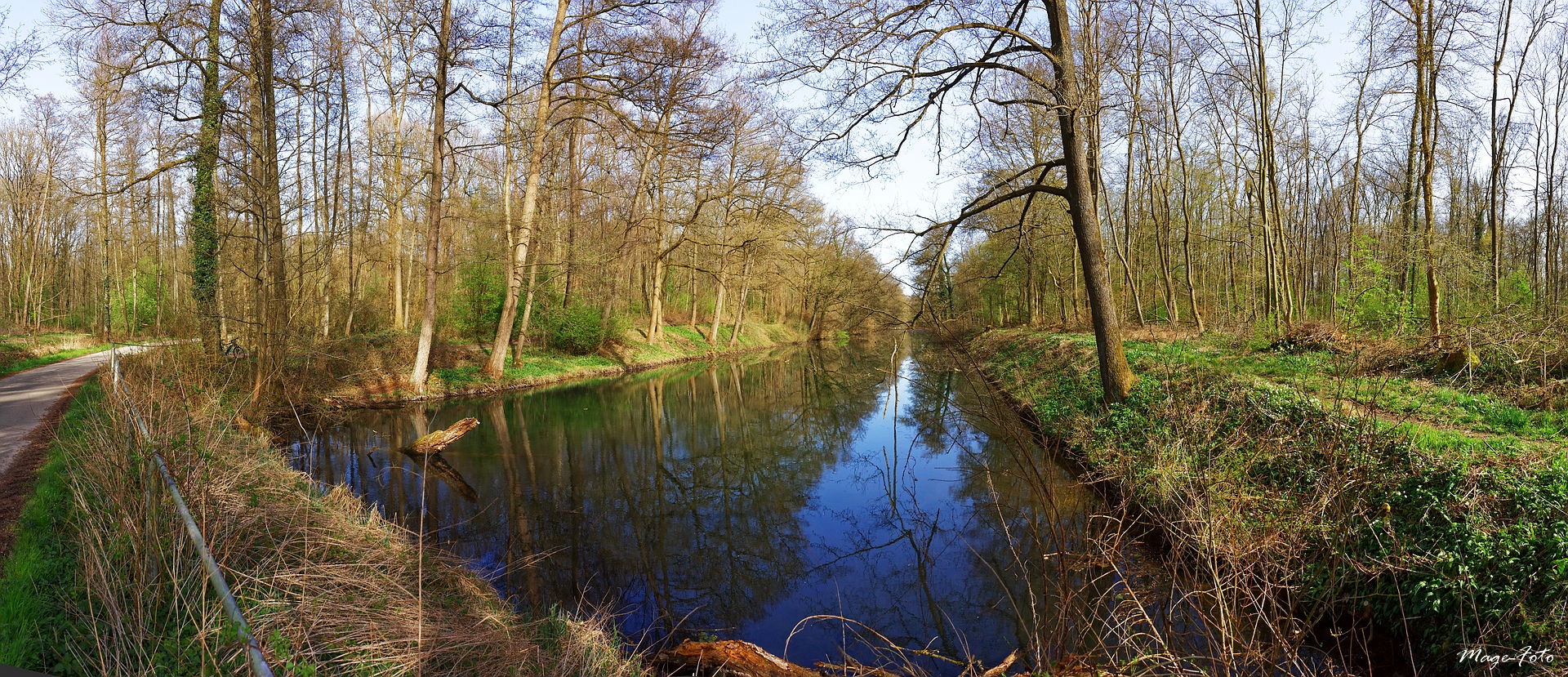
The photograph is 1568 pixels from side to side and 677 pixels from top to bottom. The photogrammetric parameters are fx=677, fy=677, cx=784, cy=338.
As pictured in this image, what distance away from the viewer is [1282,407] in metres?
6.94

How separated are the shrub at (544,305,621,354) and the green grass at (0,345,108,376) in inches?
452

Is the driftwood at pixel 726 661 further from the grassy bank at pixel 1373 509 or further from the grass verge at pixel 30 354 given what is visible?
the grass verge at pixel 30 354

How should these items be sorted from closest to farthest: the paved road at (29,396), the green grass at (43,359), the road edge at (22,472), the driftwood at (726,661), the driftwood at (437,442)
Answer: the driftwood at (726,661) → the road edge at (22,472) → the paved road at (29,396) → the driftwood at (437,442) → the green grass at (43,359)

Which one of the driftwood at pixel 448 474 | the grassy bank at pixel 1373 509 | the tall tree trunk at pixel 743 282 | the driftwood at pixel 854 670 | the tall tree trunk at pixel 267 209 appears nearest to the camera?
the grassy bank at pixel 1373 509

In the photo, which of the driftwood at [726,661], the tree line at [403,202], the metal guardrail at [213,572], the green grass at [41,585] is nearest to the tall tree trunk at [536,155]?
the tree line at [403,202]

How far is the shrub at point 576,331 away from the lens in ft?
71.4

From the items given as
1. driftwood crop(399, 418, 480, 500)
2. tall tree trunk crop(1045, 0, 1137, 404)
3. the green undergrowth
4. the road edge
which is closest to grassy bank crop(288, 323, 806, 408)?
the green undergrowth

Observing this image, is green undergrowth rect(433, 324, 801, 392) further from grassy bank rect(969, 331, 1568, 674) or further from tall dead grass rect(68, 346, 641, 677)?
grassy bank rect(969, 331, 1568, 674)

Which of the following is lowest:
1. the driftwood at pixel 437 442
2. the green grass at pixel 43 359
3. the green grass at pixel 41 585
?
the driftwood at pixel 437 442

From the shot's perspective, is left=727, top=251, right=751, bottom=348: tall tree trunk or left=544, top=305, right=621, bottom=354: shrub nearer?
left=544, top=305, right=621, bottom=354: shrub

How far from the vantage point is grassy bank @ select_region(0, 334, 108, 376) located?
15.3 metres

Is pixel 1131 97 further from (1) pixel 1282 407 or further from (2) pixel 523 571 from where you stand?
(2) pixel 523 571

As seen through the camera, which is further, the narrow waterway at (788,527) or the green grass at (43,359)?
the green grass at (43,359)

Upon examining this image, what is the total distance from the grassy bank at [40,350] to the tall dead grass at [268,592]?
49.8ft
